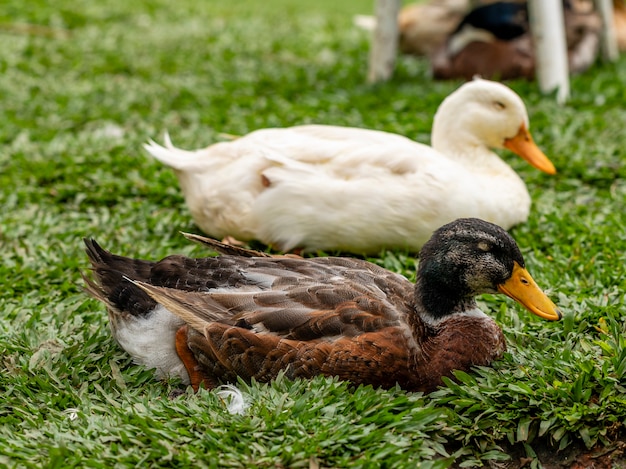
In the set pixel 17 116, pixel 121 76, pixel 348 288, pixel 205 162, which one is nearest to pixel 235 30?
pixel 121 76

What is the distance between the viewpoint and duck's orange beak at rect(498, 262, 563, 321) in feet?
11.2

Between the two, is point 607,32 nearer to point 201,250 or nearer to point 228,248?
point 201,250

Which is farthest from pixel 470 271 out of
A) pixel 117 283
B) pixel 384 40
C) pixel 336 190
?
pixel 384 40

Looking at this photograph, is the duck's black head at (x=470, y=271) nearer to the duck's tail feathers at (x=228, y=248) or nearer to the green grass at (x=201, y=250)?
the green grass at (x=201, y=250)

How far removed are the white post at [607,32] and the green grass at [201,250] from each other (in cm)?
29

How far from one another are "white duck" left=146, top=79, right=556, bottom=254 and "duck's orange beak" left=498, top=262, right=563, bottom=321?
42.2 inches

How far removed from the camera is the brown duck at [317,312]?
315cm

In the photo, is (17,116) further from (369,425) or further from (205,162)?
(369,425)

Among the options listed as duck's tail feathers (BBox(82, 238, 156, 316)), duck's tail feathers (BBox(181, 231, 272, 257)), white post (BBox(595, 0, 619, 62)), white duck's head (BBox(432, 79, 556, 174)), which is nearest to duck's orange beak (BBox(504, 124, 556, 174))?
white duck's head (BBox(432, 79, 556, 174))

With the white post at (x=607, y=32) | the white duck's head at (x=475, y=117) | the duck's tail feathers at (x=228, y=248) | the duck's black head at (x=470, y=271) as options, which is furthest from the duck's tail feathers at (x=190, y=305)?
the white post at (x=607, y=32)

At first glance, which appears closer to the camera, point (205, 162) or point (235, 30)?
point (205, 162)

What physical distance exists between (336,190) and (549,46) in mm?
3595

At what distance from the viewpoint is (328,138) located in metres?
4.77

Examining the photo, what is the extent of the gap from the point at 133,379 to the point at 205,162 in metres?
1.72
